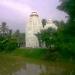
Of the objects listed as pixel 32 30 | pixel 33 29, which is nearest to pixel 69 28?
pixel 32 30

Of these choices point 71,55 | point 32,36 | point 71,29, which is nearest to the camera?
point 71,29

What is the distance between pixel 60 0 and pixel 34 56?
34945 millimetres

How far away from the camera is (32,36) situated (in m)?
72.1

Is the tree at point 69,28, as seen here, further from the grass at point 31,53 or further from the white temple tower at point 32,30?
the white temple tower at point 32,30

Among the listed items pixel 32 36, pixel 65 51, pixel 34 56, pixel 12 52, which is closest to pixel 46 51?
pixel 34 56

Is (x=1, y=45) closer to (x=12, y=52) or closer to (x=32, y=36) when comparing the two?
(x=12, y=52)

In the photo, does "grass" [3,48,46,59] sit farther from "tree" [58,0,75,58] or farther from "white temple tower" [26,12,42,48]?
"tree" [58,0,75,58]

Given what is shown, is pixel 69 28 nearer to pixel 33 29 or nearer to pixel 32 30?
pixel 32 30

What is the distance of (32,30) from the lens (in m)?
72.1

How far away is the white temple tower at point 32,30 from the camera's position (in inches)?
2822

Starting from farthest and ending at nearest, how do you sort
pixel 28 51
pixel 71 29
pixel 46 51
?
pixel 28 51, pixel 46 51, pixel 71 29

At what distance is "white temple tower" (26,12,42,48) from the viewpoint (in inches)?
2822

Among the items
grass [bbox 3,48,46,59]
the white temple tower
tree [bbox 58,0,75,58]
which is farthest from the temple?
tree [bbox 58,0,75,58]

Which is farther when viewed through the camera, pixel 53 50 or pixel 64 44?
pixel 53 50
